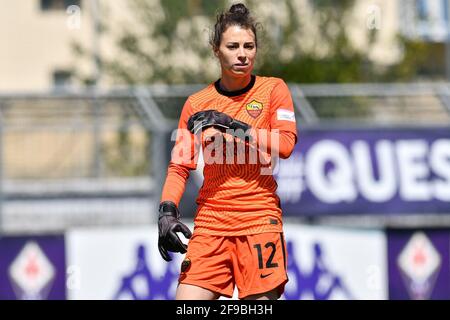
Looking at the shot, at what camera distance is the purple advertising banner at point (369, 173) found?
38.1ft

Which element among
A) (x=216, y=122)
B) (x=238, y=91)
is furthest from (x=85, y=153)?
(x=216, y=122)

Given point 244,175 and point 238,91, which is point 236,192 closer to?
point 244,175

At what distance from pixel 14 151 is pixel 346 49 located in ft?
32.0

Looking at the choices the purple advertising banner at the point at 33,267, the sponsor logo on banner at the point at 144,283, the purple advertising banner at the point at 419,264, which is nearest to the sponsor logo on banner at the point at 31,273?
the purple advertising banner at the point at 33,267

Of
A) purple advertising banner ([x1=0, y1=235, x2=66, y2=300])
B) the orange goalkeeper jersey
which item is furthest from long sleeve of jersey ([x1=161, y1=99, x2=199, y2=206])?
purple advertising banner ([x1=0, y1=235, x2=66, y2=300])

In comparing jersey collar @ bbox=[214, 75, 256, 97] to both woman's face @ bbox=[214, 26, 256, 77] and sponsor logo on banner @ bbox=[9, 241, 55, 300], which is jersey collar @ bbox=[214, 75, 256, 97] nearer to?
woman's face @ bbox=[214, 26, 256, 77]

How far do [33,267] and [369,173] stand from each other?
3340 mm

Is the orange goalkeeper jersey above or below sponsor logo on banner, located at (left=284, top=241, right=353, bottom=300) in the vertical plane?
above

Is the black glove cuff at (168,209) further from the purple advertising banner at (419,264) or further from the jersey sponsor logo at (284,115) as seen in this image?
the purple advertising banner at (419,264)

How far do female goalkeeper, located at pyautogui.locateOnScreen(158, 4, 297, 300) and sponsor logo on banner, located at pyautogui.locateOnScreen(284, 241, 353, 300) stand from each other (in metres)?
4.58

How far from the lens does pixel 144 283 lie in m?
10.5

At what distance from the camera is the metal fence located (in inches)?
461

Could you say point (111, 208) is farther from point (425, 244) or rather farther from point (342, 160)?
point (425, 244)

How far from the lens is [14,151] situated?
1191 cm
